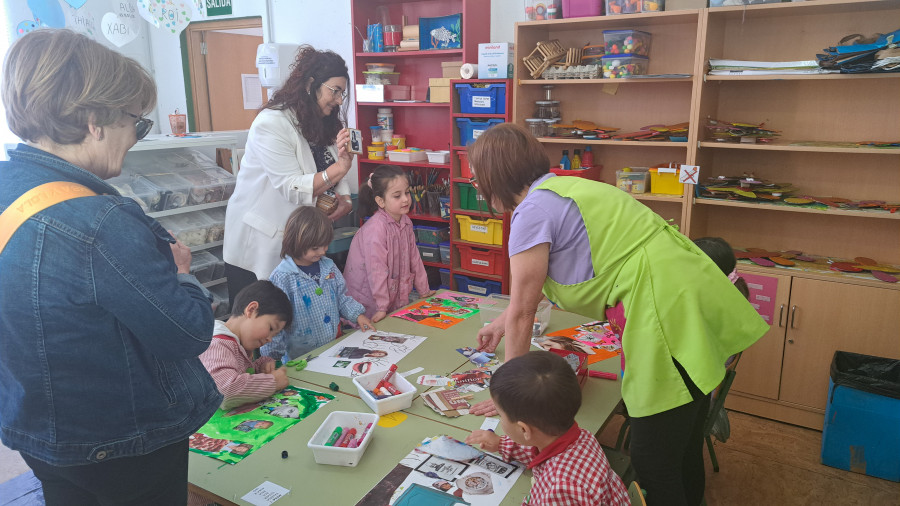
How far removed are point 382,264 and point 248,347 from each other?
0.97 m

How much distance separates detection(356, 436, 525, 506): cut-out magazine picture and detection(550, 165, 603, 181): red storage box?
7.81 ft

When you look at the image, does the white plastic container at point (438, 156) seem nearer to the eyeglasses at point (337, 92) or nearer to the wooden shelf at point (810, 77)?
the eyeglasses at point (337, 92)

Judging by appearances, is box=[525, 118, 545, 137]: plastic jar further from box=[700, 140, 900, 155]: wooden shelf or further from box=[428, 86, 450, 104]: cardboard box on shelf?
box=[700, 140, 900, 155]: wooden shelf

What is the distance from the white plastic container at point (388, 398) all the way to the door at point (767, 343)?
2063mm

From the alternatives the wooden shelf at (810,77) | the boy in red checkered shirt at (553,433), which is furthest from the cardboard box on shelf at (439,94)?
the boy in red checkered shirt at (553,433)

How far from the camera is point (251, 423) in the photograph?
1.73m

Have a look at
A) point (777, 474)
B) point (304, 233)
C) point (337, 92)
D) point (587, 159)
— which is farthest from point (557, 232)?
point (587, 159)

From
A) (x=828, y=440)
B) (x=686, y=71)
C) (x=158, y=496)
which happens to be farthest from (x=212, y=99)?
(x=828, y=440)

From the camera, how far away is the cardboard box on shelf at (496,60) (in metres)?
3.68

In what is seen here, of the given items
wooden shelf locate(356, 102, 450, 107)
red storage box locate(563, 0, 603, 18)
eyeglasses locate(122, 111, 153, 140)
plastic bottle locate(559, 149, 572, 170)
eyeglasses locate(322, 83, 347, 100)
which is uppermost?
red storage box locate(563, 0, 603, 18)

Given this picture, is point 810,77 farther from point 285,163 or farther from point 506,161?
point 285,163

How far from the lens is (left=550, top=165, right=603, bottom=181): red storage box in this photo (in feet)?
12.0

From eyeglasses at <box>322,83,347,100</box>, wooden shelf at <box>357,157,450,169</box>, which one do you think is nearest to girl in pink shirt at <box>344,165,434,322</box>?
eyeglasses at <box>322,83,347,100</box>

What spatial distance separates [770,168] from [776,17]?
2.67ft
